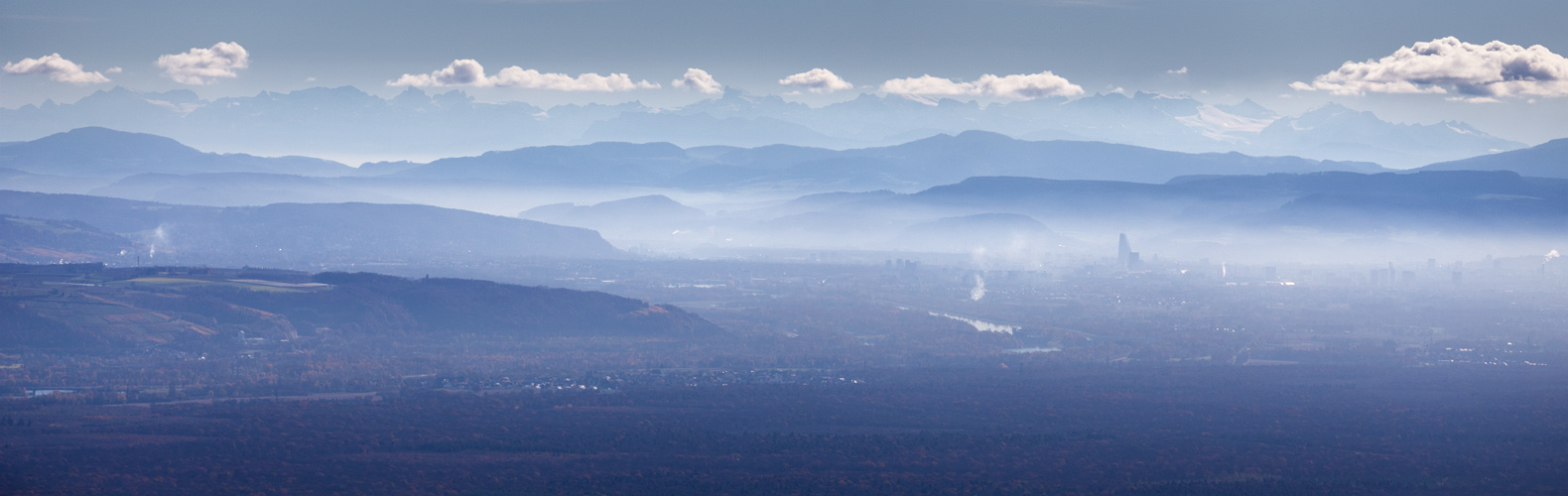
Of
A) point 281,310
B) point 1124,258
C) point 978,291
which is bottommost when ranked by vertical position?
point 281,310

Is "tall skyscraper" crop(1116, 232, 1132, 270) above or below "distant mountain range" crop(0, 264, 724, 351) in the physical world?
above

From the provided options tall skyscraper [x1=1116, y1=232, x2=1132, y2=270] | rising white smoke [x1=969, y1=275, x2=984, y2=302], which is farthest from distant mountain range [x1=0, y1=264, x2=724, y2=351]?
tall skyscraper [x1=1116, y1=232, x2=1132, y2=270]

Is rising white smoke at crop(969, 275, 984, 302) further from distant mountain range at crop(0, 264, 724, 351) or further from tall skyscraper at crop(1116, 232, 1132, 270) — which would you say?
distant mountain range at crop(0, 264, 724, 351)

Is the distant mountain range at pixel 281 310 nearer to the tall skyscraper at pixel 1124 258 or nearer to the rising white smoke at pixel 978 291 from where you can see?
the rising white smoke at pixel 978 291

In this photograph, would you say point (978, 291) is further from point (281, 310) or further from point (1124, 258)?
point (281, 310)

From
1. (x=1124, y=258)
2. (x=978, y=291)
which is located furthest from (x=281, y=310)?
(x=1124, y=258)

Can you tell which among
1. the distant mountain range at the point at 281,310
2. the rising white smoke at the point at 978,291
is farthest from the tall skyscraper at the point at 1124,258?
the distant mountain range at the point at 281,310

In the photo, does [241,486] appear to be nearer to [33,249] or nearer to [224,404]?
[224,404]

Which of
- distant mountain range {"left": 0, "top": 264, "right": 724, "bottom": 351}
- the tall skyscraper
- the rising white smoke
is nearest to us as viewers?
distant mountain range {"left": 0, "top": 264, "right": 724, "bottom": 351}

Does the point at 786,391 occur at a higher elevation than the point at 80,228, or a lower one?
lower

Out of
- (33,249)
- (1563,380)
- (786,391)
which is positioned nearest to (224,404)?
(786,391)

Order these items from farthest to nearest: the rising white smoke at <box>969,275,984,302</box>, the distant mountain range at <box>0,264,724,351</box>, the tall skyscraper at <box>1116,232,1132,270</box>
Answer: the tall skyscraper at <box>1116,232,1132,270</box> → the rising white smoke at <box>969,275,984,302</box> → the distant mountain range at <box>0,264,724,351</box>
